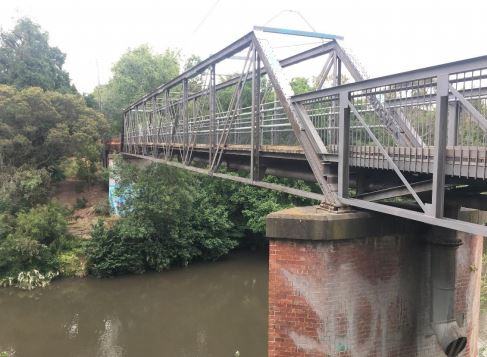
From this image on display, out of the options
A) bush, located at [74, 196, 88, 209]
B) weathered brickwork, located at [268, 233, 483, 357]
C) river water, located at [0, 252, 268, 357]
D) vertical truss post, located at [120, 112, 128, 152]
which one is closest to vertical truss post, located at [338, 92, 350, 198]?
weathered brickwork, located at [268, 233, 483, 357]

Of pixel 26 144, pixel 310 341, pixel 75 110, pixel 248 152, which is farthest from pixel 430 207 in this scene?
pixel 75 110

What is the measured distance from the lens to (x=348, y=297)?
5.89 meters

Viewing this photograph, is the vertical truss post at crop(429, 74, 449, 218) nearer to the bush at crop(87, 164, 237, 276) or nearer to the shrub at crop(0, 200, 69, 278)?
the bush at crop(87, 164, 237, 276)

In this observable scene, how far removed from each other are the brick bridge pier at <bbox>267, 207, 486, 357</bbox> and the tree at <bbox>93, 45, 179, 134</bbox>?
34424 mm

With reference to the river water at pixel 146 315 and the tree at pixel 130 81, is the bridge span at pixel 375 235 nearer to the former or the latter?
the river water at pixel 146 315

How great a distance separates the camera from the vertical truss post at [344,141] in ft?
19.1

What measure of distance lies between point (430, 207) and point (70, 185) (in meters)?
28.2

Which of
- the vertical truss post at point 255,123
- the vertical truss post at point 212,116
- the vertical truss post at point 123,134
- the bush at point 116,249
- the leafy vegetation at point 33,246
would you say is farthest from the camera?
the vertical truss post at point 123,134

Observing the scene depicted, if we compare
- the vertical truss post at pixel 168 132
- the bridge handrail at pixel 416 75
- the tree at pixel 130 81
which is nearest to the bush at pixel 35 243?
the vertical truss post at pixel 168 132

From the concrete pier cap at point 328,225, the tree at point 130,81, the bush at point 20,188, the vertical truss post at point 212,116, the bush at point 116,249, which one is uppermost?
the tree at point 130,81

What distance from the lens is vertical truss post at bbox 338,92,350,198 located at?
5832 mm

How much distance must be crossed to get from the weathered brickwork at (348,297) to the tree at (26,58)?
1183 inches

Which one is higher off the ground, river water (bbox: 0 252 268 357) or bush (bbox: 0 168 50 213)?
bush (bbox: 0 168 50 213)

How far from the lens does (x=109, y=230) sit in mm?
19859
